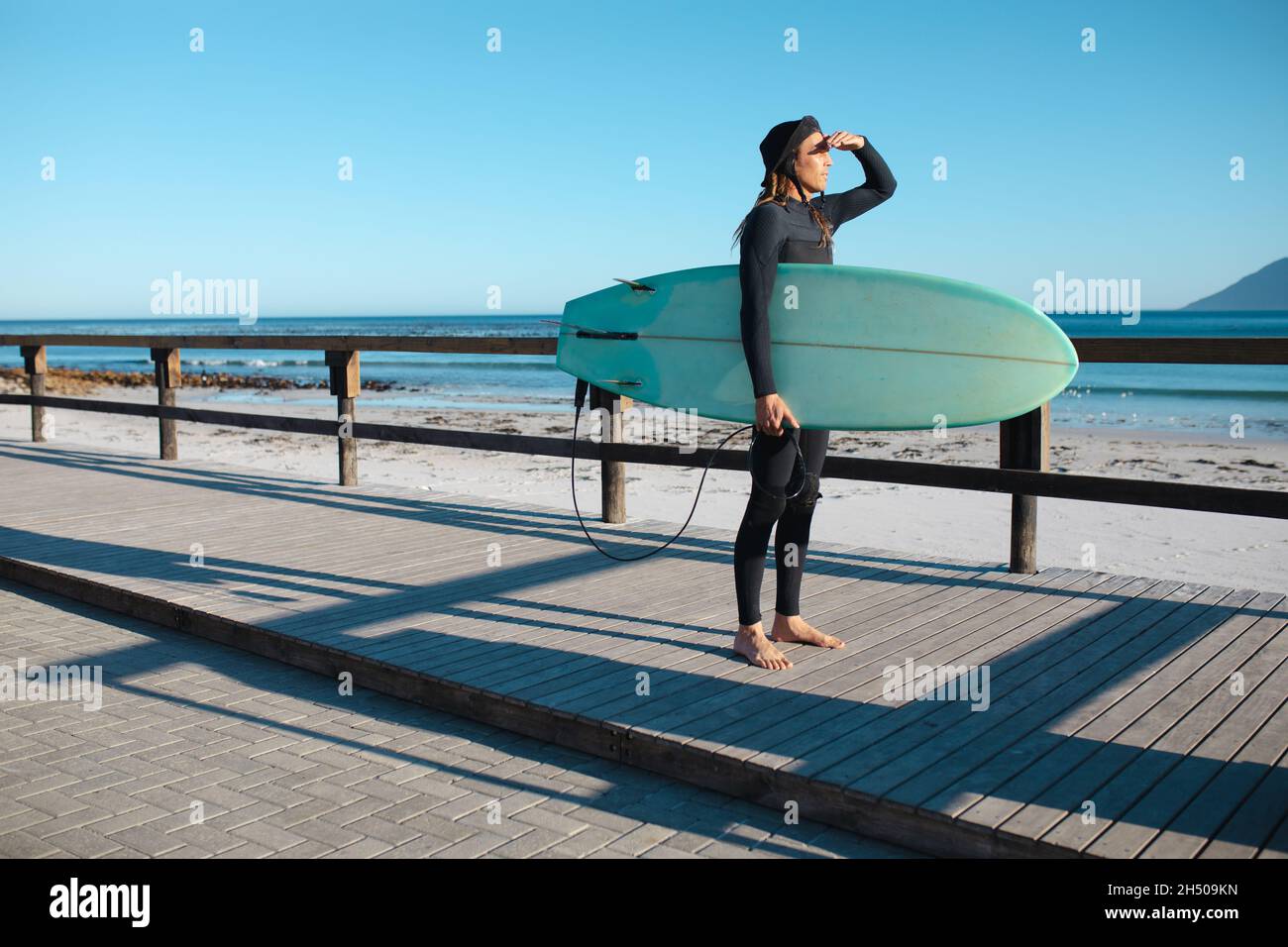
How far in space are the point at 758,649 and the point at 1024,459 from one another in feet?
5.68

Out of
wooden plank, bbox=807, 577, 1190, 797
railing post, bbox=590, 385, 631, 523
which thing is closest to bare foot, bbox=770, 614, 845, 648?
wooden plank, bbox=807, 577, 1190, 797

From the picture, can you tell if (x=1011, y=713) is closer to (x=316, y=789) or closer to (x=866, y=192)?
(x=866, y=192)

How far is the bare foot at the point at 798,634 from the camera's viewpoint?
11.9ft

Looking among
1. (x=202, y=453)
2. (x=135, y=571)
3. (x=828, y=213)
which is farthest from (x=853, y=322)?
(x=202, y=453)

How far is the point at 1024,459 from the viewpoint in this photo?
4.47 meters

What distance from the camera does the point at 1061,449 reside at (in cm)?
1388

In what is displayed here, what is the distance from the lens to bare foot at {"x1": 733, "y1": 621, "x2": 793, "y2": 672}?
11.1ft

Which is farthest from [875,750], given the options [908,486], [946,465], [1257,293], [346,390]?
[1257,293]

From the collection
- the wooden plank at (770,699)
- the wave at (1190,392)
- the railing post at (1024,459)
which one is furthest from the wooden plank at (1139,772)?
the wave at (1190,392)

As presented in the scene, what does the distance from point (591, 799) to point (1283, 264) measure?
111906mm

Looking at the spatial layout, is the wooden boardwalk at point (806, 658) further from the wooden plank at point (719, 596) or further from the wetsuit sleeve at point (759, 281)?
the wetsuit sleeve at point (759, 281)

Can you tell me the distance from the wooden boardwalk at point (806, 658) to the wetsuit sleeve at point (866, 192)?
148 cm
